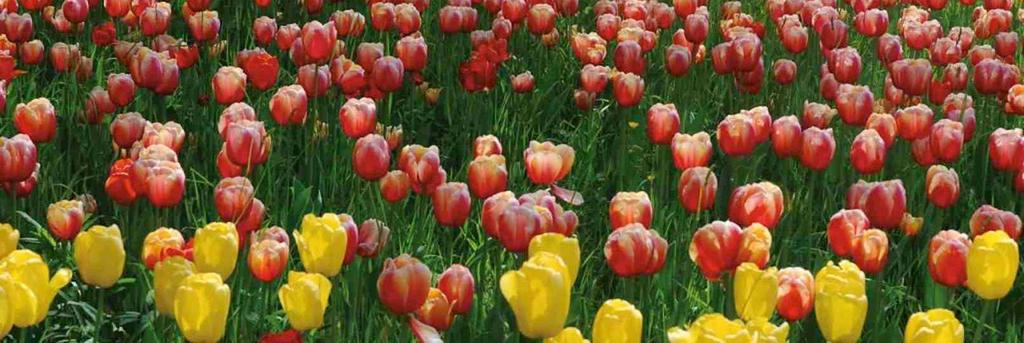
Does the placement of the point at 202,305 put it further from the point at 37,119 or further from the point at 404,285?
the point at 37,119

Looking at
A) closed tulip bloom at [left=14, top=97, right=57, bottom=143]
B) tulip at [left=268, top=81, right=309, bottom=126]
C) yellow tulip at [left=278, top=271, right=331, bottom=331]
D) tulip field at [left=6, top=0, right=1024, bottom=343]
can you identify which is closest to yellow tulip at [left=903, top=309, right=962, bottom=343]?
tulip field at [left=6, top=0, right=1024, bottom=343]

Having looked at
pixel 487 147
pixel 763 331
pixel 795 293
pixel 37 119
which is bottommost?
pixel 37 119

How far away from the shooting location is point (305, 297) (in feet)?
6.70

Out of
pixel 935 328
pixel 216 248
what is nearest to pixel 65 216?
pixel 216 248

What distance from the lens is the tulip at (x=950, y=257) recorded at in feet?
7.80

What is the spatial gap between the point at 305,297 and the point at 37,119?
1.32m

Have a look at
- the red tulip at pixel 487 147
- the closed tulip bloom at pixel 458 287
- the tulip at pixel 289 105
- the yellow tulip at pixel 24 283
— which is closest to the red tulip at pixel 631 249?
the closed tulip bloom at pixel 458 287

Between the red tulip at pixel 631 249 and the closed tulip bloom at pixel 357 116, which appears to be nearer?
the red tulip at pixel 631 249

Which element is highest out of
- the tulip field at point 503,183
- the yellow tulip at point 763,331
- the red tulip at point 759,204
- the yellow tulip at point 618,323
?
the yellow tulip at point 763,331

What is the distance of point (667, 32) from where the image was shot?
5336 mm

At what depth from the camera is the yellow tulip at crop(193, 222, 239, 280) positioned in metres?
2.12

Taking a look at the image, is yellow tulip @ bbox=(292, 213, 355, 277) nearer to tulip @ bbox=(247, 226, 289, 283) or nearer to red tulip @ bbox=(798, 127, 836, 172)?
tulip @ bbox=(247, 226, 289, 283)

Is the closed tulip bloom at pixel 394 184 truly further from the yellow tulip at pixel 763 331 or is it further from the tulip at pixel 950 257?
the yellow tulip at pixel 763 331

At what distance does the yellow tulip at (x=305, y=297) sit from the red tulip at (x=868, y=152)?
4.82ft
